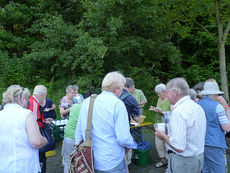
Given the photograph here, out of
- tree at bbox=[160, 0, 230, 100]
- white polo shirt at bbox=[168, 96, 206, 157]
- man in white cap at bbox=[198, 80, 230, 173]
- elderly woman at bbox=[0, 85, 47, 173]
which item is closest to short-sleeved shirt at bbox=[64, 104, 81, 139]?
elderly woman at bbox=[0, 85, 47, 173]

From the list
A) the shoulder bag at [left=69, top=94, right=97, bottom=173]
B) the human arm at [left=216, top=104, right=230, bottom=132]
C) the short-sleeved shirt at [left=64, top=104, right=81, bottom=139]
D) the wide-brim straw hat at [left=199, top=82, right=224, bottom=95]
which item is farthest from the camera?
the short-sleeved shirt at [left=64, top=104, right=81, bottom=139]

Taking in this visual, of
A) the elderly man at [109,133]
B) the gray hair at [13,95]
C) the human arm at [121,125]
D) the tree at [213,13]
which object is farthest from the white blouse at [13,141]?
the tree at [213,13]

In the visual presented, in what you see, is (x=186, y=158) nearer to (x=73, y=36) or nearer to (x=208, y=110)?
(x=208, y=110)

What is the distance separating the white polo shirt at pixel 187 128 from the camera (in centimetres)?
207

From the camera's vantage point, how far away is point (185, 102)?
7.13 feet

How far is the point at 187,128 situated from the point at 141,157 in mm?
2741

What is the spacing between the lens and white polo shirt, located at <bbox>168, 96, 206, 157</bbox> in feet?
6.80

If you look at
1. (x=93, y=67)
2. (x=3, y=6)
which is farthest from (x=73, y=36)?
(x=3, y=6)

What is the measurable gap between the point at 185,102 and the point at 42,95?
2678 mm

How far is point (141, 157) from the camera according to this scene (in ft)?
15.1

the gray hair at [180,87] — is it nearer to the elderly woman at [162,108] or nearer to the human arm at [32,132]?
the human arm at [32,132]

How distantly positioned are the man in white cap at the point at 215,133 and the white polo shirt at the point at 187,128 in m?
0.62

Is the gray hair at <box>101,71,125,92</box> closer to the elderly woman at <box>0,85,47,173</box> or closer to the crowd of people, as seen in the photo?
the crowd of people

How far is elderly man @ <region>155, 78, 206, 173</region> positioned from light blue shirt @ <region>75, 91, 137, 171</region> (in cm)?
45
